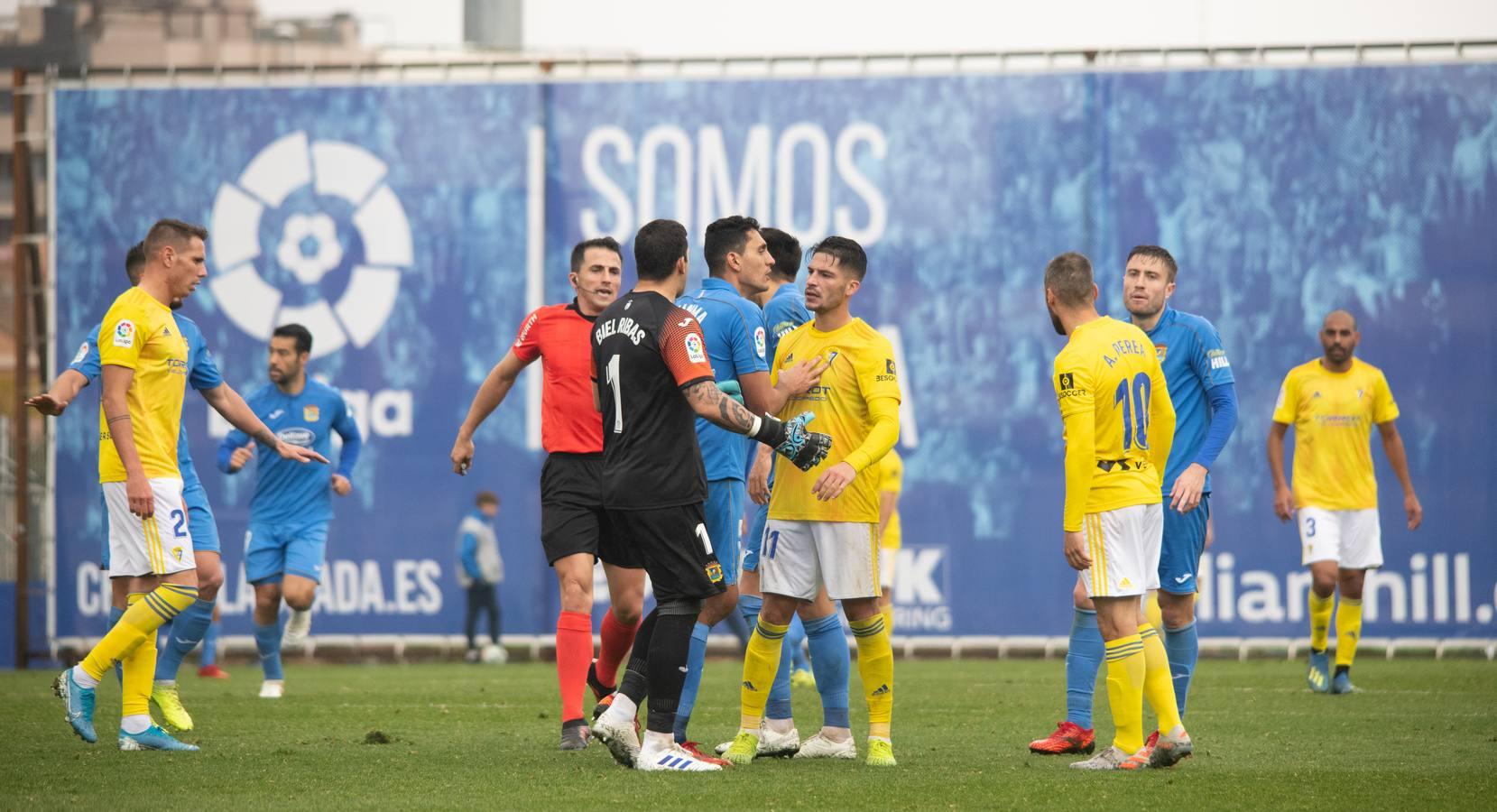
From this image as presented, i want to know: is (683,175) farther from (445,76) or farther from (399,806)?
(399,806)

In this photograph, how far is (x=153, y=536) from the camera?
304 inches

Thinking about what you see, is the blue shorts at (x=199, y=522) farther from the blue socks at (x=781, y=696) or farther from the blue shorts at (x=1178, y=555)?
the blue shorts at (x=1178, y=555)

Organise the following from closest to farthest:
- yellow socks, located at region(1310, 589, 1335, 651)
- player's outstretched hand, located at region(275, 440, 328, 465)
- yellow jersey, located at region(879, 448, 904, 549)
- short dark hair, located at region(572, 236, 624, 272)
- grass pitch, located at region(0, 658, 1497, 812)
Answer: grass pitch, located at region(0, 658, 1497, 812)
short dark hair, located at region(572, 236, 624, 272)
player's outstretched hand, located at region(275, 440, 328, 465)
yellow socks, located at region(1310, 589, 1335, 651)
yellow jersey, located at region(879, 448, 904, 549)

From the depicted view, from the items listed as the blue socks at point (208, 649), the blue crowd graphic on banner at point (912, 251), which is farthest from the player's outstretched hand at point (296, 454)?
the blue crowd graphic on banner at point (912, 251)

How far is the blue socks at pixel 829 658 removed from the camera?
727 centimetres

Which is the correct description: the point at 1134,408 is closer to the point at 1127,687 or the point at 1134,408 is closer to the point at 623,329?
→ the point at 1127,687

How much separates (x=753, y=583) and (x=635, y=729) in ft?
4.75

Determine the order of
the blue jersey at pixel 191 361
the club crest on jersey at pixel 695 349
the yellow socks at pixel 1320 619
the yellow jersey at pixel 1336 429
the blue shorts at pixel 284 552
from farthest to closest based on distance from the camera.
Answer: the yellow jersey at pixel 1336 429, the yellow socks at pixel 1320 619, the blue shorts at pixel 284 552, the blue jersey at pixel 191 361, the club crest on jersey at pixel 695 349

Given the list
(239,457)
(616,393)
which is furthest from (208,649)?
(616,393)

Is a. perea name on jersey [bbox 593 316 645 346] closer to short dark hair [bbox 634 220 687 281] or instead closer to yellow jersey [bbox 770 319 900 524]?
short dark hair [bbox 634 220 687 281]

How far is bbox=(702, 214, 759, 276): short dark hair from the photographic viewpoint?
756cm

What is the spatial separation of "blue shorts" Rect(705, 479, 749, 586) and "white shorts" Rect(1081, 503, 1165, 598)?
170 cm

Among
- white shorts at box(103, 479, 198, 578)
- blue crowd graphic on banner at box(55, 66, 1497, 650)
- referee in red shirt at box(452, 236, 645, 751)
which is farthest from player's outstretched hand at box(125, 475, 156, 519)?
blue crowd graphic on banner at box(55, 66, 1497, 650)

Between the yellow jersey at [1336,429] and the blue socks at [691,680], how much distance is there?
5.85 metres
